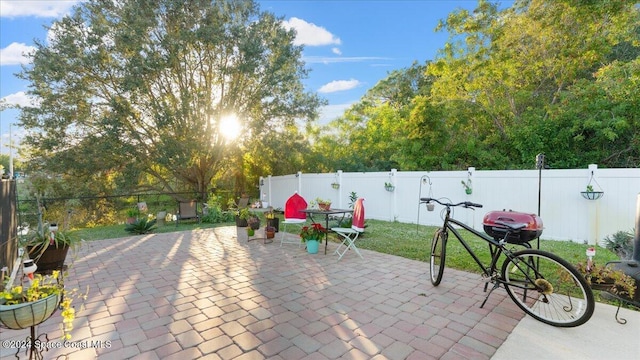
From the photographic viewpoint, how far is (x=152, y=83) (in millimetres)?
10461

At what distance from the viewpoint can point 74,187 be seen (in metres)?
10.6

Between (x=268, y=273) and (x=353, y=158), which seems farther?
(x=353, y=158)

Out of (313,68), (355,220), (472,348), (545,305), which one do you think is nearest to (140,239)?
(355,220)

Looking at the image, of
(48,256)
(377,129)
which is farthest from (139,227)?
(377,129)

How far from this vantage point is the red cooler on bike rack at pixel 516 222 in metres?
2.63

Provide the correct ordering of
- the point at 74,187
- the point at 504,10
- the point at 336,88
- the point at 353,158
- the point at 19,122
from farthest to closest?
the point at 336,88, the point at 353,158, the point at 74,187, the point at 19,122, the point at 504,10

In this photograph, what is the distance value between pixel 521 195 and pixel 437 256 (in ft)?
12.7

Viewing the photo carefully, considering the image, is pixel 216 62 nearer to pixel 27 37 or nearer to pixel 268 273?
pixel 27 37

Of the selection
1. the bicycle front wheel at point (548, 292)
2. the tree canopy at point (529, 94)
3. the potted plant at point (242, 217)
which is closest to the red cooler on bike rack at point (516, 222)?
the bicycle front wheel at point (548, 292)

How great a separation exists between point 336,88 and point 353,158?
3.74m

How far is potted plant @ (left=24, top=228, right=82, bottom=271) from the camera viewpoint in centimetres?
345

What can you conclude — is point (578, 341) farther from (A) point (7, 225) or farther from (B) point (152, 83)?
(B) point (152, 83)

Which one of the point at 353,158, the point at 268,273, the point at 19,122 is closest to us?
the point at 268,273

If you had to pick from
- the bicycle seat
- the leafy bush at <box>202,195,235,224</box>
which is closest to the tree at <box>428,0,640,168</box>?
the bicycle seat
